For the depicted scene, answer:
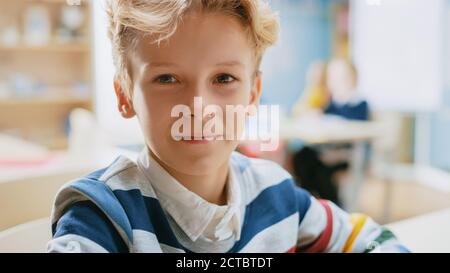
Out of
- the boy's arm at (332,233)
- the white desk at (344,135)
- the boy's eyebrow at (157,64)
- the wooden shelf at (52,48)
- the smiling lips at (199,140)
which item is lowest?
the white desk at (344,135)

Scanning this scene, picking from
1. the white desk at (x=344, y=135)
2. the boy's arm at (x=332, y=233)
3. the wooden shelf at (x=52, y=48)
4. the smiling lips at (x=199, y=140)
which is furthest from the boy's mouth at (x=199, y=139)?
the white desk at (x=344, y=135)

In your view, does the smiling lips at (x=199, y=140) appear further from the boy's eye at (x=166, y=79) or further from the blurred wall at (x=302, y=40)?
the blurred wall at (x=302, y=40)

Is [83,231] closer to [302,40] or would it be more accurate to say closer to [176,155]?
[176,155]

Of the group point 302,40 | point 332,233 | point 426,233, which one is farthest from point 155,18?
point 302,40

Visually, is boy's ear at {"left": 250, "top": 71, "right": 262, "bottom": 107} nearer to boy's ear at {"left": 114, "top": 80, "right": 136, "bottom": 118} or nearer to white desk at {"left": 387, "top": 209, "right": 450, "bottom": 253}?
boy's ear at {"left": 114, "top": 80, "right": 136, "bottom": 118}

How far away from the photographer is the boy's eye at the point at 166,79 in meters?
0.43

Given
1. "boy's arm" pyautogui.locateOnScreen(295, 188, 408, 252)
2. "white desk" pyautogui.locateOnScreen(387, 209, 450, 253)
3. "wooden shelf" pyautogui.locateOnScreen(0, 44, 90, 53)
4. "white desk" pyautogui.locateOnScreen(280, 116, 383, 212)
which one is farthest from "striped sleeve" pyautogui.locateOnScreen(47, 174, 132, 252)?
"white desk" pyautogui.locateOnScreen(280, 116, 383, 212)

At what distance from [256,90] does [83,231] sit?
225 mm

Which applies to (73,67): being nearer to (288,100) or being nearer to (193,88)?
(288,100)

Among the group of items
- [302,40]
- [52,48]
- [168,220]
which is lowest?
[168,220]

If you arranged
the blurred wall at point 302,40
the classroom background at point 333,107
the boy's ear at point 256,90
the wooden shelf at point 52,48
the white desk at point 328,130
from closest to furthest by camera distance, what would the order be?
the boy's ear at point 256,90 < the classroom background at point 333,107 < the wooden shelf at point 52,48 < the white desk at point 328,130 < the blurred wall at point 302,40

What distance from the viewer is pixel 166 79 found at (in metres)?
0.43

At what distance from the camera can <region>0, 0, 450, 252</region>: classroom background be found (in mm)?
1383

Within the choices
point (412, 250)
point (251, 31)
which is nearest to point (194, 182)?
point (251, 31)
